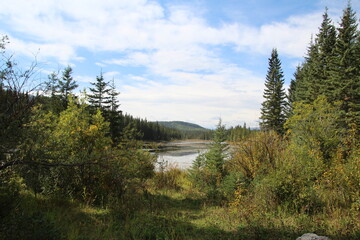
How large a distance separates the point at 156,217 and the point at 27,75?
4.48 meters

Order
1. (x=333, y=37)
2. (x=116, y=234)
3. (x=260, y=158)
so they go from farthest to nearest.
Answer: (x=333, y=37), (x=260, y=158), (x=116, y=234)

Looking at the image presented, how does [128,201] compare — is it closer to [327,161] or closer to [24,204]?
[24,204]

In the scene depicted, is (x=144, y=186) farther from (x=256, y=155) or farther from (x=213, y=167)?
(x=256, y=155)

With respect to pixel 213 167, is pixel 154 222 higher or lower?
lower

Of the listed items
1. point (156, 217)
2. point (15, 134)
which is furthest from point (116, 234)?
point (15, 134)

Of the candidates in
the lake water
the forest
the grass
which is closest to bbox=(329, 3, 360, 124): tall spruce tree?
the forest

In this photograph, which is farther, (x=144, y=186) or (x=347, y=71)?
(x=347, y=71)

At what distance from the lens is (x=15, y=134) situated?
3.62 meters

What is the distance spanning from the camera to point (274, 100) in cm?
3394

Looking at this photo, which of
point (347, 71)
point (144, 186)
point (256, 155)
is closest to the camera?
point (144, 186)

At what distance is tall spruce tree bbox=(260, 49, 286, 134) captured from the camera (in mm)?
33656

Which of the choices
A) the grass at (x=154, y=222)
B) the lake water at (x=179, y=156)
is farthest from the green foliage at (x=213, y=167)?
the grass at (x=154, y=222)

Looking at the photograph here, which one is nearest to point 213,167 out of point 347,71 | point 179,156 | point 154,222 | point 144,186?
point 144,186

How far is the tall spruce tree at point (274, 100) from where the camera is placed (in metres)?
33.7
